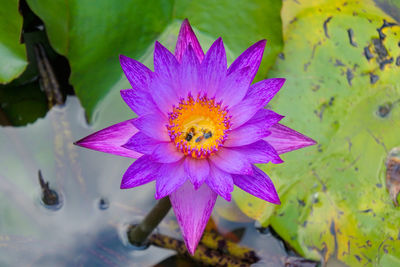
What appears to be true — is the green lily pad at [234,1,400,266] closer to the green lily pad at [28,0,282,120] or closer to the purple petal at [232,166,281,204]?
the green lily pad at [28,0,282,120]

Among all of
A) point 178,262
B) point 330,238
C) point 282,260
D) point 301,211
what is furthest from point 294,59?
point 178,262

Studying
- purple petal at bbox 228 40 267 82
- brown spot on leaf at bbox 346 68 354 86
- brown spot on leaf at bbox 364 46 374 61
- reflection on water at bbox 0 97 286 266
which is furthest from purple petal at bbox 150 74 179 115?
brown spot on leaf at bbox 364 46 374 61

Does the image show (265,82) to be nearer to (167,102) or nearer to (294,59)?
(167,102)

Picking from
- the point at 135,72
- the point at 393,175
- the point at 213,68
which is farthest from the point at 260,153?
the point at 393,175

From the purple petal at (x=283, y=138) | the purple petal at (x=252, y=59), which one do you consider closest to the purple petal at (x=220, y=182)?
the purple petal at (x=283, y=138)

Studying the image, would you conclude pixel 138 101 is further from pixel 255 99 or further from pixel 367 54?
pixel 367 54

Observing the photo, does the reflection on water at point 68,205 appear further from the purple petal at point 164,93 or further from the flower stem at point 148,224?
the purple petal at point 164,93
